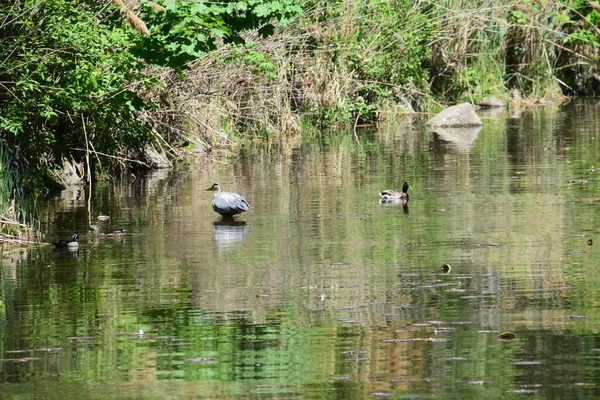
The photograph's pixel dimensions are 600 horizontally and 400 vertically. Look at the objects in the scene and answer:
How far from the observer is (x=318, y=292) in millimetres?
11539

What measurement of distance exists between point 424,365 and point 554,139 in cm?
1928

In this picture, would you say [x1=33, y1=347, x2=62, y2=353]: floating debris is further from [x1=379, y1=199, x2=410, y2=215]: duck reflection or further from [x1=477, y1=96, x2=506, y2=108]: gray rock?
[x1=477, y1=96, x2=506, y2=108]: gray rock

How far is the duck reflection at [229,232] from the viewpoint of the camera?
14804 mm

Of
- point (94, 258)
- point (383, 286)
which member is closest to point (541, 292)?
point (383, 286)

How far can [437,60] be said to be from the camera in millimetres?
38188

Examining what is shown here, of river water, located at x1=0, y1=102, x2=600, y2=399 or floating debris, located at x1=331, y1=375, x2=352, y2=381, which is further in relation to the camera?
river water, located at x1=0, y1=102, x2=600, y2=399

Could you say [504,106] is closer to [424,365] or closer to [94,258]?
[94,258]

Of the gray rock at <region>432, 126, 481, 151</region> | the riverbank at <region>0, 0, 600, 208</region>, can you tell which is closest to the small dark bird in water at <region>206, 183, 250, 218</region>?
the riverbank at <region>0, 0, 600, 208</region>

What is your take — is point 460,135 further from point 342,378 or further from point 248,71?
point 342,378

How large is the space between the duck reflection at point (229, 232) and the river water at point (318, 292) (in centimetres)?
4

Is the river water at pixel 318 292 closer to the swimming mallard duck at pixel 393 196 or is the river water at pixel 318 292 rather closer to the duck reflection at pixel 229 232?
the duck reflection at pixel 229 232

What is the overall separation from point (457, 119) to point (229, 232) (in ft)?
57.4

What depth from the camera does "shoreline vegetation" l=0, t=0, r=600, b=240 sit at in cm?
1588

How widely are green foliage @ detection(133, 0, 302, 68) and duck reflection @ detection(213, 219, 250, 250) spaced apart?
1.94 metres
